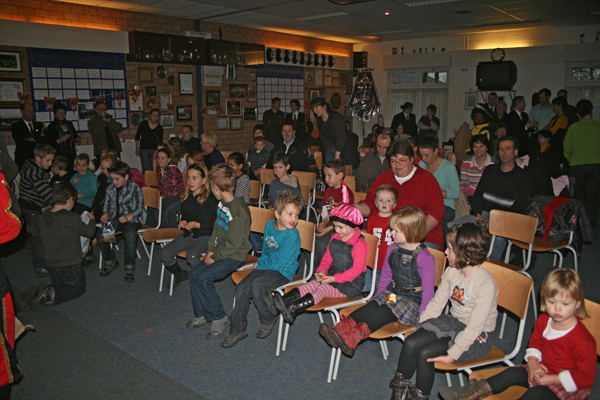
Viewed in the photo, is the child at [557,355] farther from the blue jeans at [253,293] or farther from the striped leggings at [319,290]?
the blue jeans at [253,293]

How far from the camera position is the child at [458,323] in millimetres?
2287

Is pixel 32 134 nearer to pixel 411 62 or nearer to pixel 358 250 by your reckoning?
pixel 358 250

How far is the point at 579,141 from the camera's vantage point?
20.0 feet

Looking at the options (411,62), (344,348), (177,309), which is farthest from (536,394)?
(411,62)

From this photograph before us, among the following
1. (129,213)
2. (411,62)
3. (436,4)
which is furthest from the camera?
(411,62)

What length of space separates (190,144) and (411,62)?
304 inches

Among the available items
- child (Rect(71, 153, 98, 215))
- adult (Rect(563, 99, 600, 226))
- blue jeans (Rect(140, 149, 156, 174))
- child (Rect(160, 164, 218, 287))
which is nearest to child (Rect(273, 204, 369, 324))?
child (Rect(160, 164, 218, 287))

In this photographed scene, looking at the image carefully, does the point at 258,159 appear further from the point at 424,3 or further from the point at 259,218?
the point at 424,3

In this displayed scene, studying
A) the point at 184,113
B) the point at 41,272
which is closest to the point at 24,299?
the point at 41,272

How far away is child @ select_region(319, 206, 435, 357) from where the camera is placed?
2625 mm

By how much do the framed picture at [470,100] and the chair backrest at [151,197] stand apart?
30.6ft

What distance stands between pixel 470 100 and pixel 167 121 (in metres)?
7.90

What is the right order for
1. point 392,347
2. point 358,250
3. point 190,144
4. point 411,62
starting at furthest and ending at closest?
point 411,62 < point 190,144 < point 392,347 < point 358,250

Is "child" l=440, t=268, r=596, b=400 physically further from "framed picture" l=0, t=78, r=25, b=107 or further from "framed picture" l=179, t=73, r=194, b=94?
"framed picture" l=179, t=73, r=194, b=94
